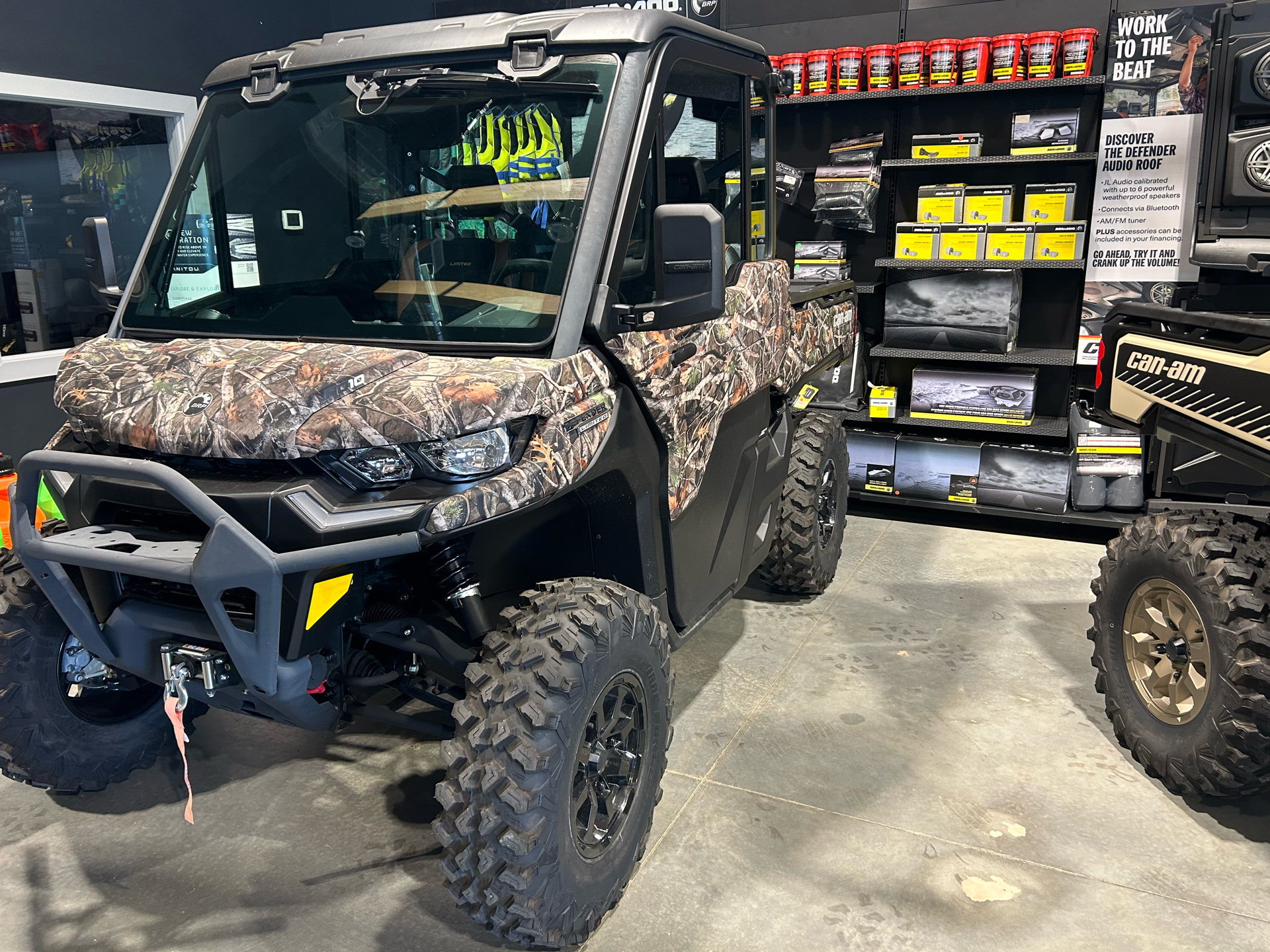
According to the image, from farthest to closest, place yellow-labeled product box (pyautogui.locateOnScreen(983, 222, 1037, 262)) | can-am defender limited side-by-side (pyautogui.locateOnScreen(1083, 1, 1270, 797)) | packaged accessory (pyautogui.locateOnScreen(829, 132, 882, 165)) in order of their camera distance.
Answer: packaged accessory (pyautogui.locateOnScreen(829, 132, 882, 165)) → yellow-labeled product box (pyautogui.locateOnScreen(983, 222, 1037, 262)) → can-am defender limited side-by-side (pyautogui.locateOnScreen(1083, 1, 1270, 797))

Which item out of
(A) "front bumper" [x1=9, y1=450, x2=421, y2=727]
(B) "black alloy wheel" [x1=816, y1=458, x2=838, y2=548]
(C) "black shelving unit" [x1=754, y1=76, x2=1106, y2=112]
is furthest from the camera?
(C) "black shelving unit" [x1=754, y1=76, x2=1106, y2=112]

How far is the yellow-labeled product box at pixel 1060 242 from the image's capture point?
5.00 meters

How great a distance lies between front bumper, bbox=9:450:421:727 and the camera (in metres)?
1.79

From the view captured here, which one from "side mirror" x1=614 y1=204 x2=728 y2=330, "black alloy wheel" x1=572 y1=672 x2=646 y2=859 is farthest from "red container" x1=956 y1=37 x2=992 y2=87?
"black alloy wheel" x1=572 y1=672 x2=646 y2=859

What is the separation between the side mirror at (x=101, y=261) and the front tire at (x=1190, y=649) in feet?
10.5

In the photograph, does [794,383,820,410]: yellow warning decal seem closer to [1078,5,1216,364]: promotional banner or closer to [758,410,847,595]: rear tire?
[758,410,847,595]: rear tire

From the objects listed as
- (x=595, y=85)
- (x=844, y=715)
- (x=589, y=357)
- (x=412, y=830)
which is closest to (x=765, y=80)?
(x=595, y=85)

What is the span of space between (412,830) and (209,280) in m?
1.64

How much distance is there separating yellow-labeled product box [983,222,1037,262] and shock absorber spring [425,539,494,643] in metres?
3.92

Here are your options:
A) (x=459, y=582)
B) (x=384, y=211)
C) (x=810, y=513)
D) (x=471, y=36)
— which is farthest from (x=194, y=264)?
(x=810, y=513)

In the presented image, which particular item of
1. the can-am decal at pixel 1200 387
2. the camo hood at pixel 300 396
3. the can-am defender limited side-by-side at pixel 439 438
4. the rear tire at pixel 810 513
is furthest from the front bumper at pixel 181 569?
the rear tire at pixel 810 513

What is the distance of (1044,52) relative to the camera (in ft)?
16.0

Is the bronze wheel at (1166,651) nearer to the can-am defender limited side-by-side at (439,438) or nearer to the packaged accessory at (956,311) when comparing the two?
the can-am defender limited side-by-side at (439,438)

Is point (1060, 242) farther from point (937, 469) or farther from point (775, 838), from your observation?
point (775, 838)
